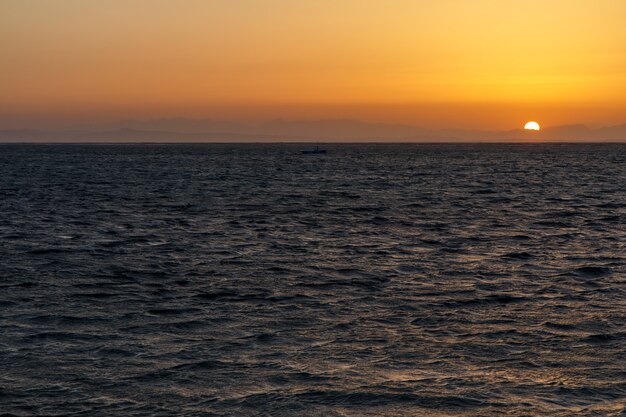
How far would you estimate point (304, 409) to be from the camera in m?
15.1

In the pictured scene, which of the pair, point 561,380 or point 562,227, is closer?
point 561,380

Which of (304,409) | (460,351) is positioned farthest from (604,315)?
(304,409)

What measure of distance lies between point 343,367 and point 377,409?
2.54 m

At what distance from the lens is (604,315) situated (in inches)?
896

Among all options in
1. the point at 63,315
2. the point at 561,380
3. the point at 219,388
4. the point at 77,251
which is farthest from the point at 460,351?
the point at 77,251

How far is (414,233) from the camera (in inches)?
1742

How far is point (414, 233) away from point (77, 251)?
1800 centimetres

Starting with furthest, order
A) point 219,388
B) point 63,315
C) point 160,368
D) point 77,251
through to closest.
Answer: point 77,251, point 63,315, point 160,368, point 219,388

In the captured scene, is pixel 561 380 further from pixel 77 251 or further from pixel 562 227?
pixel 562 227

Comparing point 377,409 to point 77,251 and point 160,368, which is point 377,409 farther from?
point 77,251

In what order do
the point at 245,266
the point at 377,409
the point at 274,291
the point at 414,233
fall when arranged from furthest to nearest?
the point at 414,233 → the point at 245,266 → the point at 274,291 → the point at 377,409

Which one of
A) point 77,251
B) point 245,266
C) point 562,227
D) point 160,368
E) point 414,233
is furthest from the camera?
point 562,227

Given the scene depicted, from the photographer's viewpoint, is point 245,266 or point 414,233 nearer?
point 245,266

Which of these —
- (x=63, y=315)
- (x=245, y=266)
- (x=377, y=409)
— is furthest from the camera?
(x=245, y=266)
